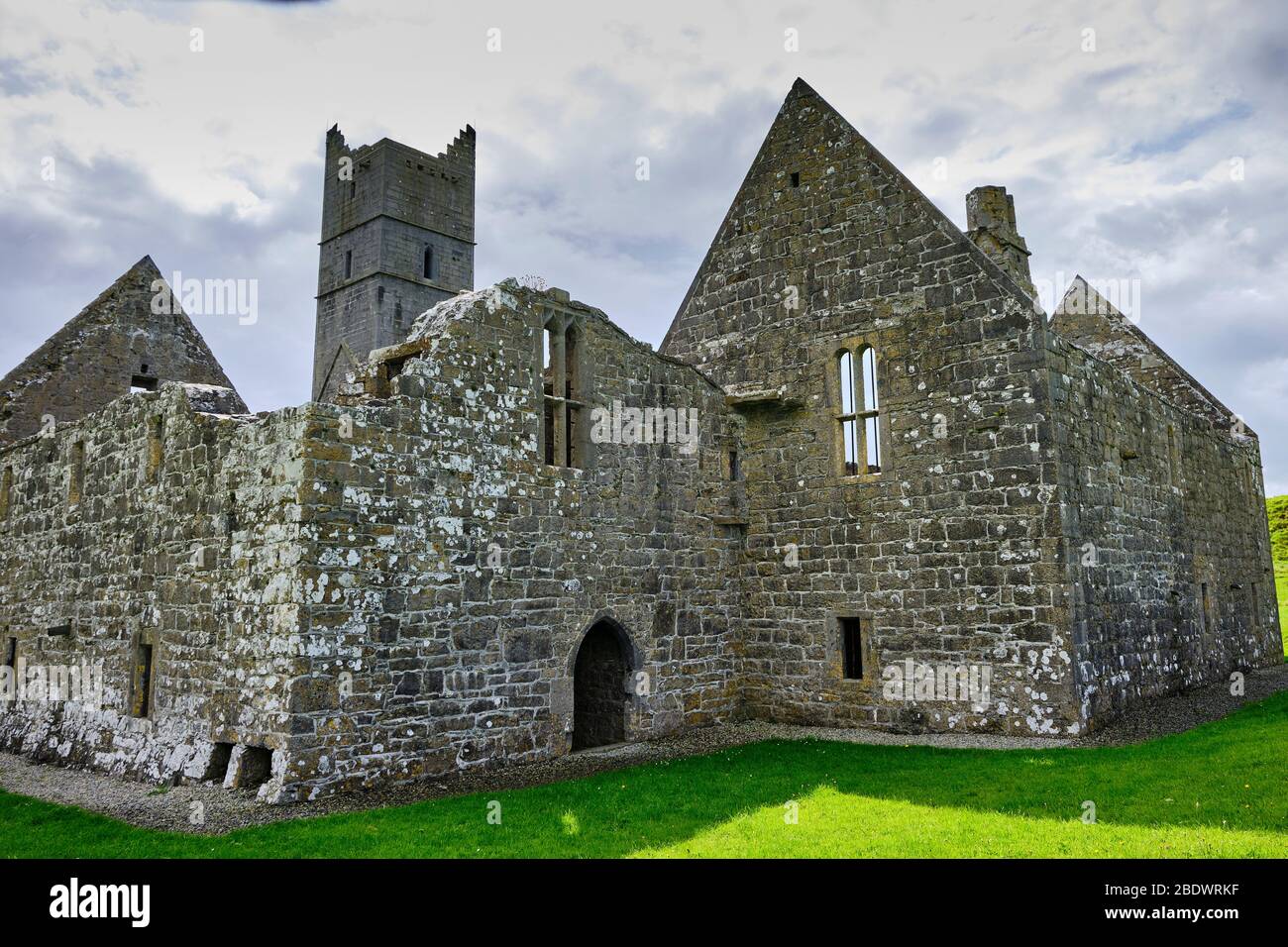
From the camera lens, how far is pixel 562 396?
12891 mm

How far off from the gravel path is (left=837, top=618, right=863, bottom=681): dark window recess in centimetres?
97

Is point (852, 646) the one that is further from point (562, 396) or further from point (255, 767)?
point (255, 767)

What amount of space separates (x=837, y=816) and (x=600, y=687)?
589 centimetres

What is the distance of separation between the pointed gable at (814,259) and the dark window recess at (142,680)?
995cm

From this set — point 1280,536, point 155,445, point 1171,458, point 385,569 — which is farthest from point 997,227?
point 1280,536

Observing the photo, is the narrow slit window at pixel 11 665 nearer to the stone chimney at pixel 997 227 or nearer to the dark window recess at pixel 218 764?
the dark window recess at pixel 218 764

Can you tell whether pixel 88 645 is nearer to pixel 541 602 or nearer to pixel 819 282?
pixel 541 602

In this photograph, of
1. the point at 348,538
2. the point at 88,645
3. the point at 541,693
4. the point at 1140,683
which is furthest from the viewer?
the point at 1140,683

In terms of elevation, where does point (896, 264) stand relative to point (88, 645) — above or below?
above

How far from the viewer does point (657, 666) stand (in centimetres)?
1366

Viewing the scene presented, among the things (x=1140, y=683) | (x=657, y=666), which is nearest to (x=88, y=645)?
(x=657, y=666)

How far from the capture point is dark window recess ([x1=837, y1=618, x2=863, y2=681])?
14.1m

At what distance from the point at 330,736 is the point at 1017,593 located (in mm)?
9023

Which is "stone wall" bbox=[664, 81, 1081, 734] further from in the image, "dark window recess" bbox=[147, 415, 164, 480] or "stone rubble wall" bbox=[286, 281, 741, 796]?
"dark window recess" bbox=[147, 415, 164, 480]
